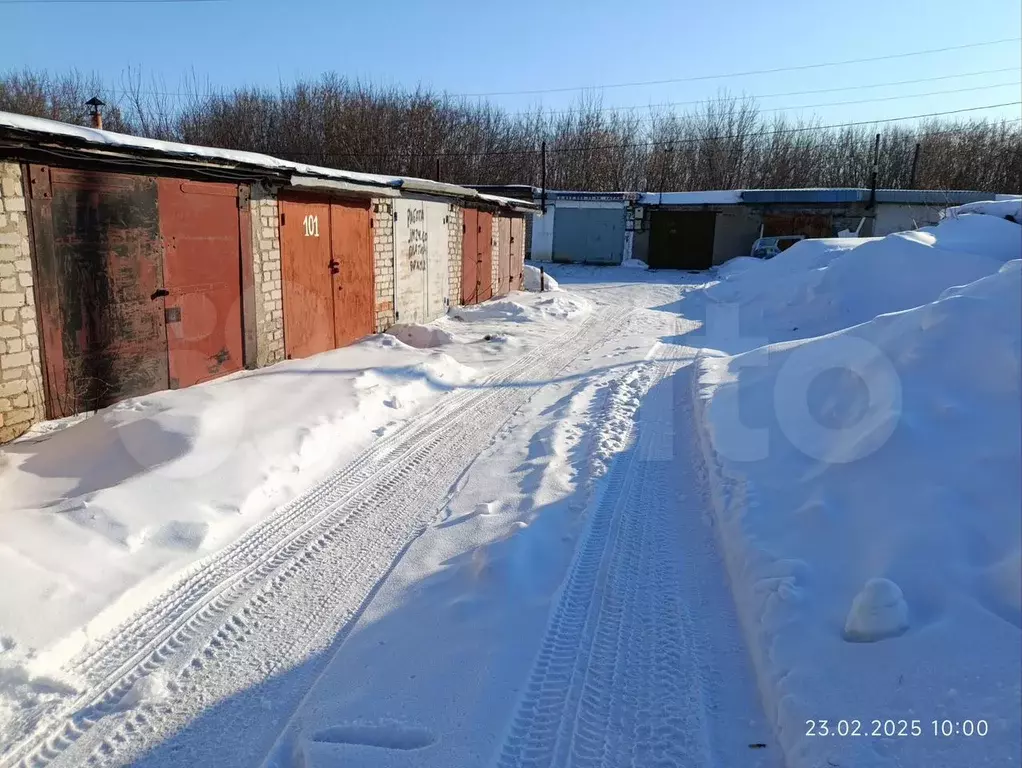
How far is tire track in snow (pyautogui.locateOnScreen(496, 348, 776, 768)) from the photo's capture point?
2.85 meters

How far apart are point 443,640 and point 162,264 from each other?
239 inches

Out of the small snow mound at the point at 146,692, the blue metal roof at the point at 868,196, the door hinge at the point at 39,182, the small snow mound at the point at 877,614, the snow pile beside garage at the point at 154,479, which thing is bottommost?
the small snow mound at the point at 146,692

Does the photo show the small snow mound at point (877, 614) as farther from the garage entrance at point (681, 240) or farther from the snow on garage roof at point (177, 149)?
the garage entrance at point (681, 240)

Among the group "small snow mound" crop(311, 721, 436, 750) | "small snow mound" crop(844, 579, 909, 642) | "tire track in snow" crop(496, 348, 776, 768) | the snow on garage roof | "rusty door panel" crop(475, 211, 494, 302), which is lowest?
"small snow mound" crop(311, 721, 436, 750)

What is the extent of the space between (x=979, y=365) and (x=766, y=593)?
2.28m

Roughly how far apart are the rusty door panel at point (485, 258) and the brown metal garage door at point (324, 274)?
6332mm

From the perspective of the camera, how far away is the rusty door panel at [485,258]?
18.3 meters

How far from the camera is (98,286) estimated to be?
6914mm

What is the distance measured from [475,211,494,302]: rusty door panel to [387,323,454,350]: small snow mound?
5699 mm

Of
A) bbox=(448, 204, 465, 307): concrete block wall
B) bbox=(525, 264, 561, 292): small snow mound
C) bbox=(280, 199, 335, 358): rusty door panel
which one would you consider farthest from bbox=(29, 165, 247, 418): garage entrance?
bbox=(525, 264, 561, 292): small snow mound

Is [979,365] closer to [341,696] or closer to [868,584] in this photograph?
[868,584]

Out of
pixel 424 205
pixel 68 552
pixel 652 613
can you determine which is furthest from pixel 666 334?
pixel 68 552

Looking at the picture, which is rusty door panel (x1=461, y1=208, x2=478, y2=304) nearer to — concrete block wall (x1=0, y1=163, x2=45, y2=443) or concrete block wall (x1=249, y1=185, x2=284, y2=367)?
concrete block wall (x1=249, y1=185, x2=284, y2=367)

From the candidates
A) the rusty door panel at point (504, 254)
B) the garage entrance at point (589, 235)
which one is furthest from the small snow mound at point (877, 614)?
the garage entrance at point (589, 235)
